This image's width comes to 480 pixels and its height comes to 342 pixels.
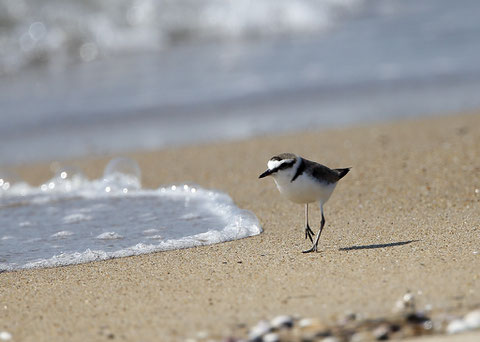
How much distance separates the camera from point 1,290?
4.43 metres

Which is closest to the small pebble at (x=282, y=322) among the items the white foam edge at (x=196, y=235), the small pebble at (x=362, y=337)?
the small pebble at (x=362, y=337)

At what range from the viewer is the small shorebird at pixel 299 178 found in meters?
4.57

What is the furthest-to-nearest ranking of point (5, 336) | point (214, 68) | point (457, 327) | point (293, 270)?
point (214, 68) → point (293, 270) → point (5, 336) → point (457, 327)

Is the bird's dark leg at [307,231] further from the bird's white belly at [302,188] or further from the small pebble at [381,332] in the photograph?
the small pebble at [381,332]

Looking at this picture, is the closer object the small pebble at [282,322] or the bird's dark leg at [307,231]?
the small pebble at [282,322]

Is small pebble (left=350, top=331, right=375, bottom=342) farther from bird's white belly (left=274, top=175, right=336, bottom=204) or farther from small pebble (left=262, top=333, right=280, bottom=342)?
bird's white belly (left=274, top=175, right=336, bottom=204)

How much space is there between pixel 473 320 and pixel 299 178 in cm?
170

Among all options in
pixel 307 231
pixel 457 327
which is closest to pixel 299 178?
pixel 307 231

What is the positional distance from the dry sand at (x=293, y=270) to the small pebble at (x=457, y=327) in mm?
236

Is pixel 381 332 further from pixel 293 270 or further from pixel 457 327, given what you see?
pixel 293 270

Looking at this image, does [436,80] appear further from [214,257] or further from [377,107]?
[214,257]

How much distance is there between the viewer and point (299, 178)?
4.64m

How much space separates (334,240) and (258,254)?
616 mm

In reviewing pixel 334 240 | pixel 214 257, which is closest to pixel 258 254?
pixel 214 257
